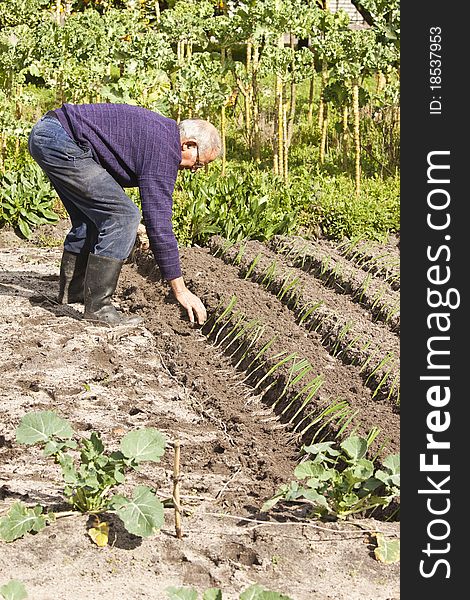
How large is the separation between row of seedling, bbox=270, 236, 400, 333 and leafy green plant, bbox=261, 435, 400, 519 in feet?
7.57

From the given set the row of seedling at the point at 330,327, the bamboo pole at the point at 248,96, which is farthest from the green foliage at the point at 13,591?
the bamboo pole at the point at 248,96

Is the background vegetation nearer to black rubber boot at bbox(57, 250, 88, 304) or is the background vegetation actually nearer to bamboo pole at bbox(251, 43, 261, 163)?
bamboo pole at bbox(251, 43, 261, 163)

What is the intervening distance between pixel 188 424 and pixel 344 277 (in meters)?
2.32

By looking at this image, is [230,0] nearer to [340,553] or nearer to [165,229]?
[165,229]

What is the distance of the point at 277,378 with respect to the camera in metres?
4.95

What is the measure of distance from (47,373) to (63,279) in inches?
50.5

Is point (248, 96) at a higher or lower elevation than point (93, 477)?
higher

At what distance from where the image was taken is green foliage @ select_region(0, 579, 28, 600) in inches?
109

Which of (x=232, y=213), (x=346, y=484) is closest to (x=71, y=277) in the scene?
(x=232, y=213)

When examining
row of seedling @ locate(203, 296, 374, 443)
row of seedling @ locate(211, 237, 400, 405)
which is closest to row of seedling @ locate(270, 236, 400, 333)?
row of seedling @ locate(211, 237, 400, 405)

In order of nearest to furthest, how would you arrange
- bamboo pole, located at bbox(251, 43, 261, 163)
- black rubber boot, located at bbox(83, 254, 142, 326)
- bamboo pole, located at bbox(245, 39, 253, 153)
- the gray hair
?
the gray hair → black rubber boot, located at bbox(83, 254, 142, 326) → bamboo pole, located at bbox(251, 43, 261, 163) → bamboo pole, located at bbox(245, 39, 253, 153)

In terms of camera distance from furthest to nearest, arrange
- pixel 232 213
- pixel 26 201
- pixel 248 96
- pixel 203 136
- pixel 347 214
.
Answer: pixel 248 96 < pixel 26 201 < pixel 347 214 < pixel 232 213 < pixel 203 136

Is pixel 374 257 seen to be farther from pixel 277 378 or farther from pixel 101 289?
pixel 277 378

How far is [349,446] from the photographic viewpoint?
3.42 metres
